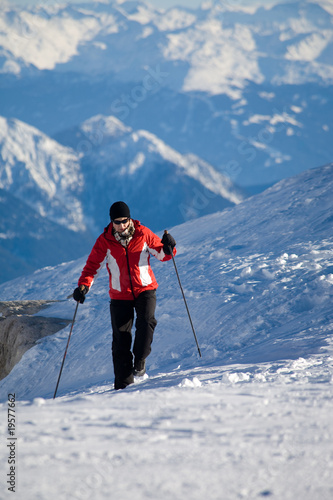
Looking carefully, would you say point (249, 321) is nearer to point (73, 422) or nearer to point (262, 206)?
point (73, 422)

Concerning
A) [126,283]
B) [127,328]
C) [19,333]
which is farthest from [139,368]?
[19,333]

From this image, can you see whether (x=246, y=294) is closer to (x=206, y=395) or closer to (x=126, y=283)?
(x=126, y=283)

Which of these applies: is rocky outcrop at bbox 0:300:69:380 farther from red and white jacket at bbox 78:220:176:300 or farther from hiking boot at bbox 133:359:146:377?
red and white jacket at bbox 78:220:176:300

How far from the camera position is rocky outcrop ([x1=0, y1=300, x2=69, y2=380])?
8.71m

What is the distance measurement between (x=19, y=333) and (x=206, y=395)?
5.73 m

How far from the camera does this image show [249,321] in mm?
7711

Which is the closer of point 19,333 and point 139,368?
point 139,368

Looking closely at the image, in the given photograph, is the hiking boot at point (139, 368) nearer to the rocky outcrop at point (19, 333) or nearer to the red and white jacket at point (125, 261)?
the red and white jacket at point (125, 261)

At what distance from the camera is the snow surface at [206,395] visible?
2695 mm

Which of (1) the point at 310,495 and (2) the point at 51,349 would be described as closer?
(1) the point at 310,495

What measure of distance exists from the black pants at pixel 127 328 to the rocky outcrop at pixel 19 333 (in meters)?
4.10

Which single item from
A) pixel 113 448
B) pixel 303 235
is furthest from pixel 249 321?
pixel 113 448

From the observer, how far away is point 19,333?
8.99 m

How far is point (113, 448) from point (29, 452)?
0.48 metres
